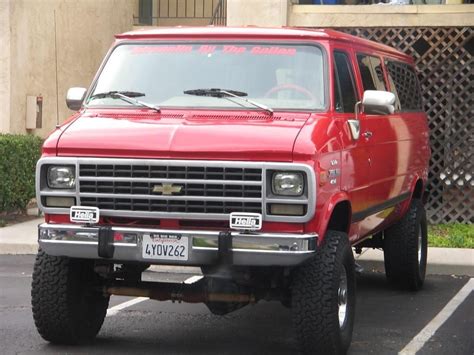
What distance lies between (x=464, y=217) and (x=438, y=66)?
2.00m

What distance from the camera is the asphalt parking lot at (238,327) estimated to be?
23.1 feet

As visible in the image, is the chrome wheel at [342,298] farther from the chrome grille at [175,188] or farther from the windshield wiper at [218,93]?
the windshield wiper at [218,93]

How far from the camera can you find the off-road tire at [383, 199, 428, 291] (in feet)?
30.3

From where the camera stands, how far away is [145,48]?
7477mm

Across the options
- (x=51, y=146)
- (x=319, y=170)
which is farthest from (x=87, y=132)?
(x=319, y=170)

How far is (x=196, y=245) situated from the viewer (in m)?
6.21

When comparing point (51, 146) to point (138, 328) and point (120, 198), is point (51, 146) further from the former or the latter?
point (138, 328)

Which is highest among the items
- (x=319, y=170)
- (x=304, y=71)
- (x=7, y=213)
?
(x=304, y=71)

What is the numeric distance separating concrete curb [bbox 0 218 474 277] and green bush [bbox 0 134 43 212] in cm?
108

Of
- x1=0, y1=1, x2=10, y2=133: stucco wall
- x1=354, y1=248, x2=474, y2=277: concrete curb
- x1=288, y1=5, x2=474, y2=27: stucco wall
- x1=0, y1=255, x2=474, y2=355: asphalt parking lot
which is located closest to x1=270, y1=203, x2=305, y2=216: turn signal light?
x1=0, y1=255, x2=474, y2=355: asphalt parking lot

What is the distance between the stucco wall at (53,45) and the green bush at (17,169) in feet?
3.11

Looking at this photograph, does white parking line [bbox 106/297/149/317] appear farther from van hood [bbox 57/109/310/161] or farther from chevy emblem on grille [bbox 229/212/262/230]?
chevy emblem on grille [bbox 229/212/262/230]

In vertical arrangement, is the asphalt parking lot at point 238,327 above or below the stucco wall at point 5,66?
below

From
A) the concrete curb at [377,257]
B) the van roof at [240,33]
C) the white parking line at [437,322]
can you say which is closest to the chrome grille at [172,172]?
the van roof at [240,33]
